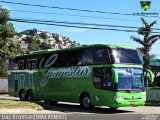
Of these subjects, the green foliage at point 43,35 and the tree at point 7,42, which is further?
the green foliage at point 43,35

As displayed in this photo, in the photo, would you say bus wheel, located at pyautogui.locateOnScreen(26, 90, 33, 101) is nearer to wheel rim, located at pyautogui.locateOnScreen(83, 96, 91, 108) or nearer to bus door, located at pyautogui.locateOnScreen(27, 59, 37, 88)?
bus door, located at pyautogui.locateOnScreen(27, 59, 37, 88)

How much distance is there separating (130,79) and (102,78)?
157 cm

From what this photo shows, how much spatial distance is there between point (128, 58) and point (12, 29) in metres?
22.5

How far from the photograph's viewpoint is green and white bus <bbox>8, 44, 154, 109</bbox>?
893 inches

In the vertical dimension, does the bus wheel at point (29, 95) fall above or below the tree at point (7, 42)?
below

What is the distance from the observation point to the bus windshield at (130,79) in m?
22.6

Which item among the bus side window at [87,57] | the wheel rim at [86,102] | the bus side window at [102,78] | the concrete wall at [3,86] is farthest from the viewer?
the concrete wall at [3,86]

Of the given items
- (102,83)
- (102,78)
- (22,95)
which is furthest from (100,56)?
(22,95)

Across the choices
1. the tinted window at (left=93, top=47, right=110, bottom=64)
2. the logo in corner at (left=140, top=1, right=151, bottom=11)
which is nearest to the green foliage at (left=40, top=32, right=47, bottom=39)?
the logo in corner at (left=140, top=1, right=151, bottom=11)

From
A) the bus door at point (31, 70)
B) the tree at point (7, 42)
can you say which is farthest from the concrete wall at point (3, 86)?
the bus door at point (31, 70)

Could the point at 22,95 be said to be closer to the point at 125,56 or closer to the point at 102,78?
the point at 102,78

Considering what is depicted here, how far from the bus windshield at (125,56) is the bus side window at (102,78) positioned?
2.77 ft

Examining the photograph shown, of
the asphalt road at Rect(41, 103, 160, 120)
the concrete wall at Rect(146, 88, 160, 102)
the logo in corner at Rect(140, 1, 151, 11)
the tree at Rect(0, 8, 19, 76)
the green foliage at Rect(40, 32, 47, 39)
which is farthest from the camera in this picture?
the green foliage at Rect(40, 32, 47, 39)

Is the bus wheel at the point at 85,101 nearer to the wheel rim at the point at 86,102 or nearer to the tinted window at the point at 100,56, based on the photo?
the wheel rim at the point at 86,102
